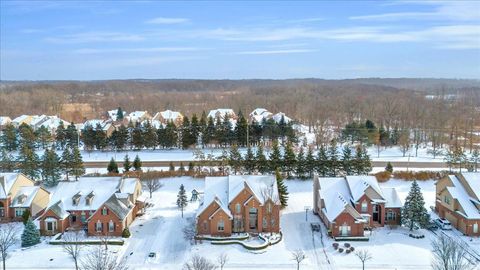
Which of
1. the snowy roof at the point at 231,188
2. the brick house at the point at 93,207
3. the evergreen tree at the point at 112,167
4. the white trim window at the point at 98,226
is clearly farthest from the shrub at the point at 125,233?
the evergreen tree at the point at 112,167

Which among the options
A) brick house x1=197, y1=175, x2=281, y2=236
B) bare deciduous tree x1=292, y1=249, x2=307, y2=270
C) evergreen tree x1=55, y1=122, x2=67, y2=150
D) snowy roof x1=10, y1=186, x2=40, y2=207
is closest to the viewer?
bare deciduous tree x1=292, y1=249, x2=307, y2=270

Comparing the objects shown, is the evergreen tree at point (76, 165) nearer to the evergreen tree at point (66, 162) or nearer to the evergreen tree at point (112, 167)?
the evergreen tree at point (66, 162)

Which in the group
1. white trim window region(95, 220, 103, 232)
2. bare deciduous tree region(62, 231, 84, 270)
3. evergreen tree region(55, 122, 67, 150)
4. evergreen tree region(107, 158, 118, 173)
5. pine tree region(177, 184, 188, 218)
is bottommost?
bare deciduous tree region(62, 231, 84, 270)

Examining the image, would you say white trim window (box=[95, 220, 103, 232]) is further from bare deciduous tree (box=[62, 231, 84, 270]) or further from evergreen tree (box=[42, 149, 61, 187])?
evergreen tree (box=[42, 149, 61, 187])

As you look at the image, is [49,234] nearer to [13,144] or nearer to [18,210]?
[18,210]

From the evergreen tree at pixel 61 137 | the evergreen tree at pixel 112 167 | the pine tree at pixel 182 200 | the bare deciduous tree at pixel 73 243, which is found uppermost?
the evergreen tree at pixel 61 137

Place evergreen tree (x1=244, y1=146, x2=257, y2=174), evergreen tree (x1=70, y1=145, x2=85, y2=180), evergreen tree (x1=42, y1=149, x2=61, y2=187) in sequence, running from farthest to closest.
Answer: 1. evergreen tree (x1=244, y1=146, x2=257, y2=174)
2. evergreen tree (x1=70, y1=145, x2=85, y2=180)
3. evergreen tree (x1=42, y1=149, x2=61, y2=187)

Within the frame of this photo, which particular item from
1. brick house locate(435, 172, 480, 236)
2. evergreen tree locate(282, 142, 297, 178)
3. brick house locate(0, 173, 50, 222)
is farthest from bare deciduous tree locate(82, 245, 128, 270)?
brick house locate(435, 172, 480, 236)

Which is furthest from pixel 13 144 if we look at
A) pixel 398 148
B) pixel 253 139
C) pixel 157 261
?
pixel 398 148
